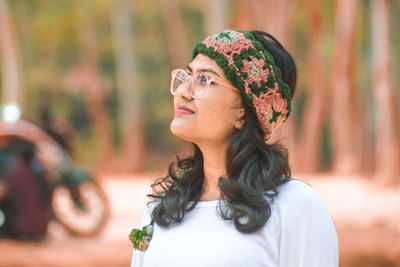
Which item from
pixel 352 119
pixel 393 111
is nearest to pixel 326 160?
pixel 352 119

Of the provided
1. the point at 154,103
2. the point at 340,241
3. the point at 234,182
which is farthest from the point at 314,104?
the point at 234,182

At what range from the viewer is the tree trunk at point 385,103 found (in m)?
15.2

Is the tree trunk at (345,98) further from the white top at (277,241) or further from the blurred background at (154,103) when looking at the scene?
the white top at (277,241)

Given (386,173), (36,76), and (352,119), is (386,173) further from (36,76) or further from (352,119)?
(36,76)

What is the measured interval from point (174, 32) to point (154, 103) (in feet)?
7.77

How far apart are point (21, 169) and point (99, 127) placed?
63.2 feet

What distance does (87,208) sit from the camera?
9.18 m

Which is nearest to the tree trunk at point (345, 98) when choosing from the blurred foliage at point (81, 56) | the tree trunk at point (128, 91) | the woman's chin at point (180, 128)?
the tree trunk at point (128, 91)

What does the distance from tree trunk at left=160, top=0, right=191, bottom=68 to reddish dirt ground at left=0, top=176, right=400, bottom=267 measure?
14660 mm

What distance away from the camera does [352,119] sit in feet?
60.8

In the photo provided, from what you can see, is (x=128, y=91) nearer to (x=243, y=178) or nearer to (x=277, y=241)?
(x=243, y=178)

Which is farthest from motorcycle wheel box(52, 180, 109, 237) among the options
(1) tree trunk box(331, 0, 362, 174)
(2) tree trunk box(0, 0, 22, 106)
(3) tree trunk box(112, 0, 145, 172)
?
(3) tree trunk box(112, 0, 145, 172)

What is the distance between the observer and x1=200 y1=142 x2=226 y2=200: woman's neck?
2.34 m

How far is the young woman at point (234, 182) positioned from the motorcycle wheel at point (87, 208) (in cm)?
664
